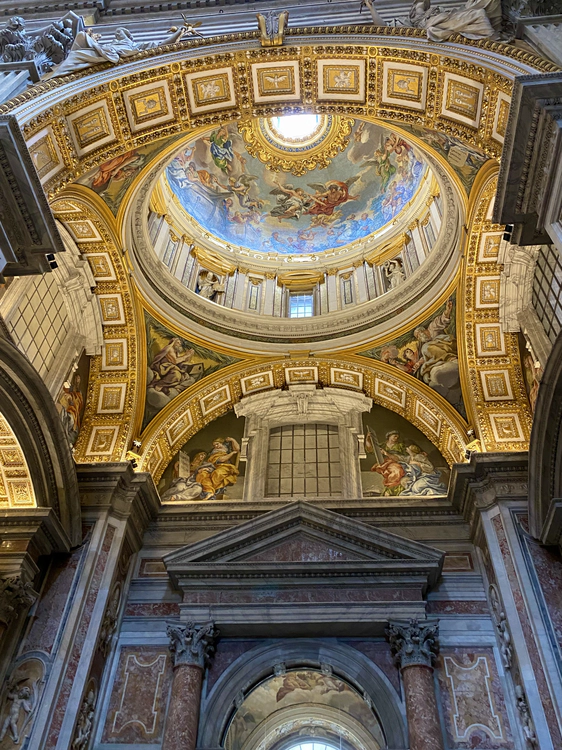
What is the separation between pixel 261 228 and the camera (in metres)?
18.7

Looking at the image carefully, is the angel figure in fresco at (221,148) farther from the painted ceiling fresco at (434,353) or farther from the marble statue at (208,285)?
the painted ceiling fresco at (434,353)

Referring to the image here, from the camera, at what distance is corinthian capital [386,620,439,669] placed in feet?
33.5

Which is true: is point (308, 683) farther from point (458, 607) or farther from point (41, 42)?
point (41, 42)

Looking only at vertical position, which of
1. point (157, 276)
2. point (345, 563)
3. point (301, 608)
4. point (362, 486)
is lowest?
point (301, 608)

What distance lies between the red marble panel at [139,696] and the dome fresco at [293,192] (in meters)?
10.9

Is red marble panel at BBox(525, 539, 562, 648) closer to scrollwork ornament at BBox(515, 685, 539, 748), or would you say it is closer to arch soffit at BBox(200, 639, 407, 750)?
scrollwork ornament at BBox(515, 685, 539, 748)

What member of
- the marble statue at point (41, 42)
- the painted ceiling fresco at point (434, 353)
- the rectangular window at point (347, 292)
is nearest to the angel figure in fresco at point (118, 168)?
the marble statue at point (41, 42)

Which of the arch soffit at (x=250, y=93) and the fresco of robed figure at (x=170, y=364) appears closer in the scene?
the arch soffit at (x=250, y=93)

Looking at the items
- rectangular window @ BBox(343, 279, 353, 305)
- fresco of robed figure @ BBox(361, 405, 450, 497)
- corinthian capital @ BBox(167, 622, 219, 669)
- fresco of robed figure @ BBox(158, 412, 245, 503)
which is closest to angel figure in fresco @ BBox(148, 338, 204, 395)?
fresco of robed figure @ BBox(158, 412, 245, 503)

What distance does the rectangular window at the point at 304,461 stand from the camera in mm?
14203

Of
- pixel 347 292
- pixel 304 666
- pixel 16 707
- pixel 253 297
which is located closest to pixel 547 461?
pixel 304 666

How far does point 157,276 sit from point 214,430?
3.83 meters

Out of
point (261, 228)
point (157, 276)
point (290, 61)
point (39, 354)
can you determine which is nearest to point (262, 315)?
point (157, 276)

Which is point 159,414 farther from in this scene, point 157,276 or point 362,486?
point 362,486
